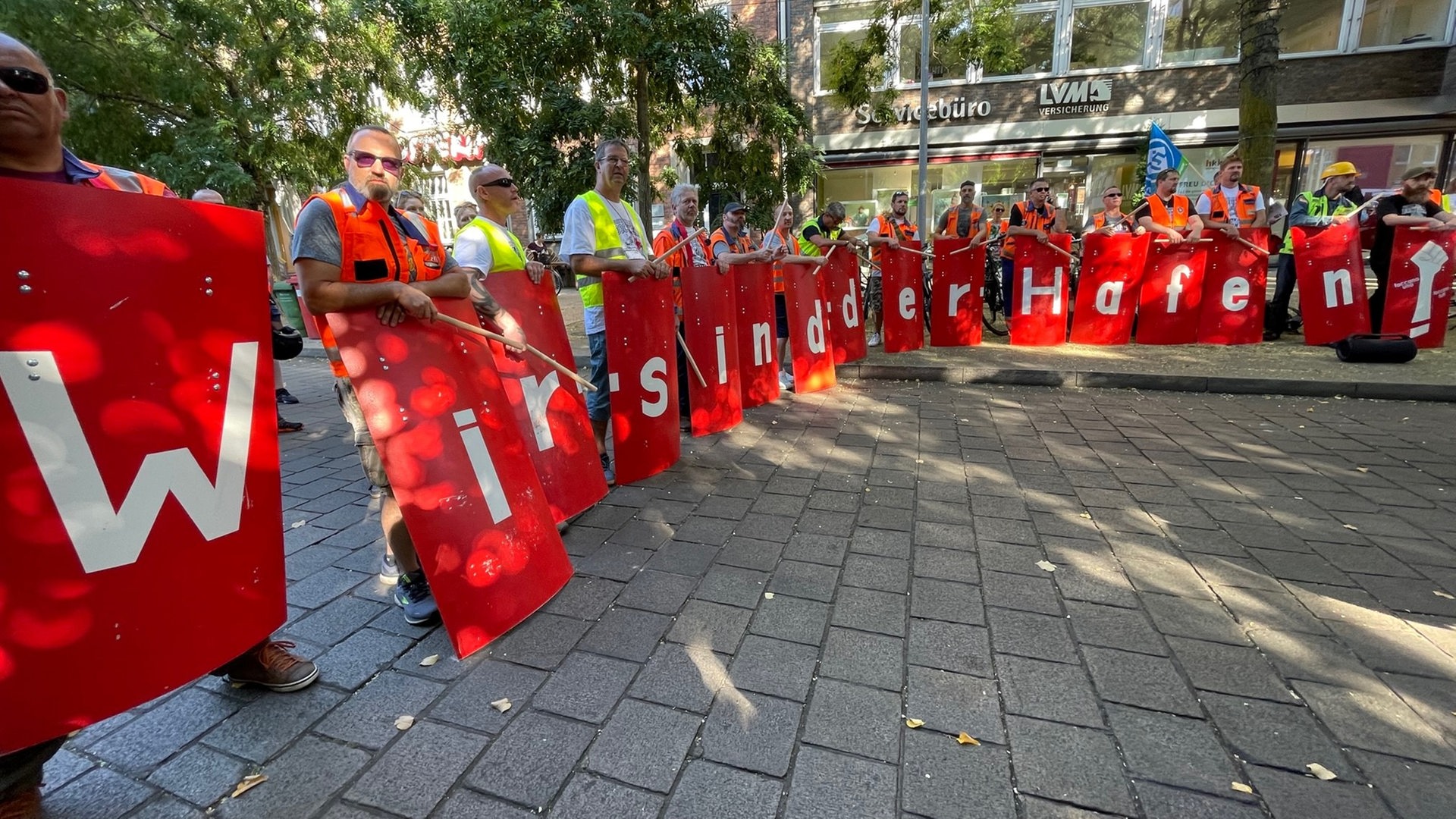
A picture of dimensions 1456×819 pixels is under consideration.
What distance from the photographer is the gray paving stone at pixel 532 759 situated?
1.74 meters

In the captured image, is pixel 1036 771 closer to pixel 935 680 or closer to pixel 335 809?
pixel 935 680

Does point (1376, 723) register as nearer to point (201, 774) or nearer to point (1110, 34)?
point (201, 774)

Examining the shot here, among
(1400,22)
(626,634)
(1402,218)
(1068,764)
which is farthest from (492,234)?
(1400,22)

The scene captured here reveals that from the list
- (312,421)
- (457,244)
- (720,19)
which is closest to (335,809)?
(457,244)

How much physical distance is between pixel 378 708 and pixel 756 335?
4.15 meters

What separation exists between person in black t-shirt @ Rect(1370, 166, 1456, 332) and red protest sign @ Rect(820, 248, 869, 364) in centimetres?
547

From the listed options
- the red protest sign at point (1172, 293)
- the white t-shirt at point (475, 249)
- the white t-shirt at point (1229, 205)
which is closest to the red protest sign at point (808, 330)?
the white t-shirt at point (475, 249)

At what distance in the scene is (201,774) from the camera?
1.83 meters

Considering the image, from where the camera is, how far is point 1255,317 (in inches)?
288

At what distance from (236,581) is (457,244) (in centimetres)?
199

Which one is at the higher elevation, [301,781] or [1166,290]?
[1166,290]

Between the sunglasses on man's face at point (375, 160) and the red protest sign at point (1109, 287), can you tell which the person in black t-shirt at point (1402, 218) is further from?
the sunglasses on man's face at point (375, 160)

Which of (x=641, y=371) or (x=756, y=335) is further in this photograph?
(x=756, y=335)

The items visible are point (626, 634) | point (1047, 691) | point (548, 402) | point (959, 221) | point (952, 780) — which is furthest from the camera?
point (959, 221)
